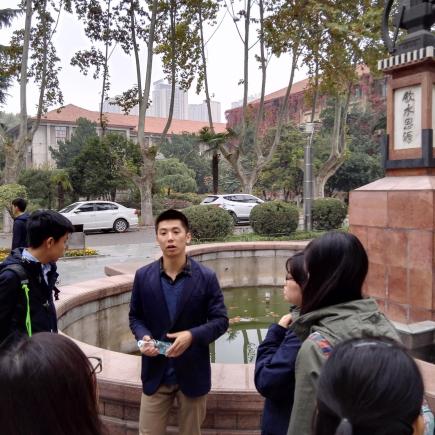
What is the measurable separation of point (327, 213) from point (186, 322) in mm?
12764

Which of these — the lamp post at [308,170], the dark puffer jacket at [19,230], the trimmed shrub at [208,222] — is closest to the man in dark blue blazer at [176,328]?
the dark puffer jacket at [19,230]

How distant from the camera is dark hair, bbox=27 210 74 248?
2152 mm

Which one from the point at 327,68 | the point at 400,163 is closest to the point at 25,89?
the point at 327,68

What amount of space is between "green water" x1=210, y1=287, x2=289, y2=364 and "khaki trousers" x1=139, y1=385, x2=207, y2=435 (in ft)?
8.36

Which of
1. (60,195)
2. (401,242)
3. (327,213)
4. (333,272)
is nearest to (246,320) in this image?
(401,242)

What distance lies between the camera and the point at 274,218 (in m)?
12.8

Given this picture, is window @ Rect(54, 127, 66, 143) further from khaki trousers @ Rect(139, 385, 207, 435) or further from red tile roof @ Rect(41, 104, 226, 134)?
khaki trousers @ Rect(139, 385, 207, 435)

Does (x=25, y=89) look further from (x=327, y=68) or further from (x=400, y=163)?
(x=400, y=163)

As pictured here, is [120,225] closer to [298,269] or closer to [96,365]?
[96,365]

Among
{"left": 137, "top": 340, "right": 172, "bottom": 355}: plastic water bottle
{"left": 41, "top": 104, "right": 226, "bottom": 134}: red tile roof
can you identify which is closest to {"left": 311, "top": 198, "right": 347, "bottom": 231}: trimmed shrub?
{"left": 137, "top": 340, "right": 172, "bottom": 355}: plastic water bottle

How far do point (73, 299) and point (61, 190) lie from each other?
18.7m

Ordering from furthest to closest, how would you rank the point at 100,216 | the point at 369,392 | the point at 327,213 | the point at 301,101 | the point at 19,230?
1. the point at 301,101
2. the point at 100,216
3. the point at 327,213
4. the point at 19,230
5. the point at 369,392

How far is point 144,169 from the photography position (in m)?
19.0

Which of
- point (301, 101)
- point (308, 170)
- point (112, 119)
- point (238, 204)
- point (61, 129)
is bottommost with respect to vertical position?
point (238, 204)
